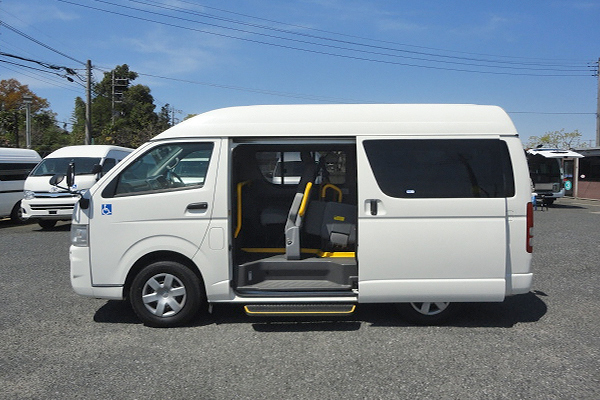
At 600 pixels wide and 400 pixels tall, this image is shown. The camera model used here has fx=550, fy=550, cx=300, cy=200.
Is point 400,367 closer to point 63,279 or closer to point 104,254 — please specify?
point 104,254

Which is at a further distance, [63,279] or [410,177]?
[63,279]

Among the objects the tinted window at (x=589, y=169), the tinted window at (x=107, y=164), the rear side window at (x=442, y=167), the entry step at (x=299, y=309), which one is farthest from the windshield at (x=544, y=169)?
the entry step at (x=299, y=309)

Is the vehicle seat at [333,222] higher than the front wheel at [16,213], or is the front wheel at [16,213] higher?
the vehicle seat at [333,222]

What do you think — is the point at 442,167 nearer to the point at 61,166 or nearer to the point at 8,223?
the point at 61,166

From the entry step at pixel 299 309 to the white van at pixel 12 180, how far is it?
40.2ft

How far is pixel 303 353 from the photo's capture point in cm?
496

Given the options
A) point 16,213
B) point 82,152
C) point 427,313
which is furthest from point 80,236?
point 16,213

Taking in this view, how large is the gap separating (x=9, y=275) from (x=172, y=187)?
4414 millimetres

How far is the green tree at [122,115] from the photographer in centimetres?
4334

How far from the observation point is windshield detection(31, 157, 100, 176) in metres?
14.5

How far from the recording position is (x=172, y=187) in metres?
5.59

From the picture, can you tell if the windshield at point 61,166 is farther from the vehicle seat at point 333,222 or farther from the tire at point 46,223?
the vehicle seat at point 333,222

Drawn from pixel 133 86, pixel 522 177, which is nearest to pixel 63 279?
pixel 522 177

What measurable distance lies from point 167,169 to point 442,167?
109 inches
